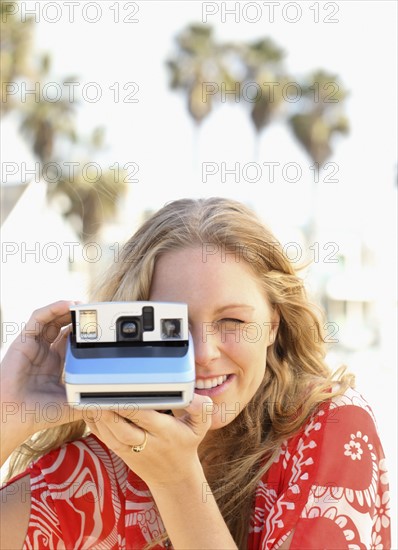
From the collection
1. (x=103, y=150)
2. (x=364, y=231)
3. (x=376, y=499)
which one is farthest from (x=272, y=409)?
(x=364, y=231)

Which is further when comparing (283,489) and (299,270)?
(299,270)

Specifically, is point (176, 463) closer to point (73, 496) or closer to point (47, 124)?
point (73, 496)

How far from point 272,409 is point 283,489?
0.22 meters

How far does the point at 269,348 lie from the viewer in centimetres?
208

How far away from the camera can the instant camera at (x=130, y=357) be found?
1.36 meters

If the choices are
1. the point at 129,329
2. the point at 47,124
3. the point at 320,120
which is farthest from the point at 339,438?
the point at 320,120

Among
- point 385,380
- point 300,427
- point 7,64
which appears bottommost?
point 385,380

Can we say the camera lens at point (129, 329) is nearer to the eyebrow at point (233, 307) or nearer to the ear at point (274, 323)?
the eyebrow at point (233, 307)

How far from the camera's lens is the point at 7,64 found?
20.0 metres

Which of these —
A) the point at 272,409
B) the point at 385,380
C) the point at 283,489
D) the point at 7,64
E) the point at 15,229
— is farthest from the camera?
the point at 7,64

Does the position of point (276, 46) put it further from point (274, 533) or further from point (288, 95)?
point (274, 533)

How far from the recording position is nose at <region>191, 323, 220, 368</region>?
1.71 metres

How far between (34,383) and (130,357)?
52 cm

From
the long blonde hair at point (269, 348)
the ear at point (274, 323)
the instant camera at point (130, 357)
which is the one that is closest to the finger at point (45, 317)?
the long blonde hair at point (269, 348)
